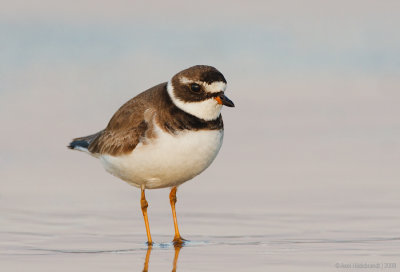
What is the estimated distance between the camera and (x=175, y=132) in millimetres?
9164

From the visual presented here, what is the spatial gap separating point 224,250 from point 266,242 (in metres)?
0.47

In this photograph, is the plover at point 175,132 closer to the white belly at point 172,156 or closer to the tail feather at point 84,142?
the white belly at point 172,156

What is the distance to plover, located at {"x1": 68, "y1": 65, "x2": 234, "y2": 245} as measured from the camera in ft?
30.1

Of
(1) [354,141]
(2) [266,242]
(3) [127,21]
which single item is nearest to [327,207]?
(2) [266,242]

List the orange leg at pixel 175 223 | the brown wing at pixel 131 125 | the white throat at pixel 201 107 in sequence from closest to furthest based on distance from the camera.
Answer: the orange leg at pixel 175 223
the white throat at pixel 201 107
the brown wing at pixel 131 125

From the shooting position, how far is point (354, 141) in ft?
43.8

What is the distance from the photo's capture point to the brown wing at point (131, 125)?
947 centimetres

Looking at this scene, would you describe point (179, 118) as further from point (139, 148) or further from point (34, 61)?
point (34, 61)

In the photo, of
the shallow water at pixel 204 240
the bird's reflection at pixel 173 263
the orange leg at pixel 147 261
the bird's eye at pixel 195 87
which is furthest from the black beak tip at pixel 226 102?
the orange leg at pixel 147 261

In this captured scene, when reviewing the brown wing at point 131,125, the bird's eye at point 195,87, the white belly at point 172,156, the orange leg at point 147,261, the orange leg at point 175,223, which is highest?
the bird's eye at point 195,87

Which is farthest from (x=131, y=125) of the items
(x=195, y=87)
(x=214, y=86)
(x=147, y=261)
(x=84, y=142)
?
(x=147, y=261)

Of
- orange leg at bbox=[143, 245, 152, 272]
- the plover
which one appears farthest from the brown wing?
orange leg at bbox=[143, 245, 152, 272]

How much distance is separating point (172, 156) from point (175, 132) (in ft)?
0.71

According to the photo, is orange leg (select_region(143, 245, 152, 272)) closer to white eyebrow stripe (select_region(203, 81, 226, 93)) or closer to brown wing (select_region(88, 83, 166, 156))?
brown wing (select_region(88, 83, 166, 156))
